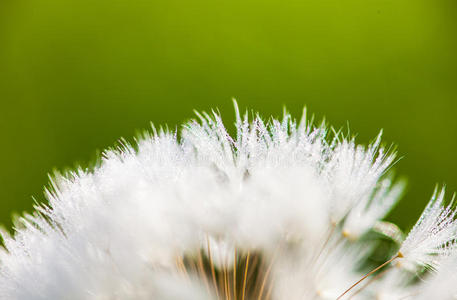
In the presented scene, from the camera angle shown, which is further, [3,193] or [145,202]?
[3,193]

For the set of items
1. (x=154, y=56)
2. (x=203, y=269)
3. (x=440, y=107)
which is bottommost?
(x=203, y=269)

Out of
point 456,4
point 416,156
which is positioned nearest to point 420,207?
point 416,156

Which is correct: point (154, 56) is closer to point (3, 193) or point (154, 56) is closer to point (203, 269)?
point (3, 193)

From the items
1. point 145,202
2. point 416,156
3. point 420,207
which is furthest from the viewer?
point 416,156

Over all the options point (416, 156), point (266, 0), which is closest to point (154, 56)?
point (266, 0)

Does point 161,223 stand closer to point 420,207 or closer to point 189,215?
point 189,215

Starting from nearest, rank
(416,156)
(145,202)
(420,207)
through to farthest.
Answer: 1. (145,202)
2. (420,207)
3. (416,156)

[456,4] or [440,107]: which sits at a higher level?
[456,4]
